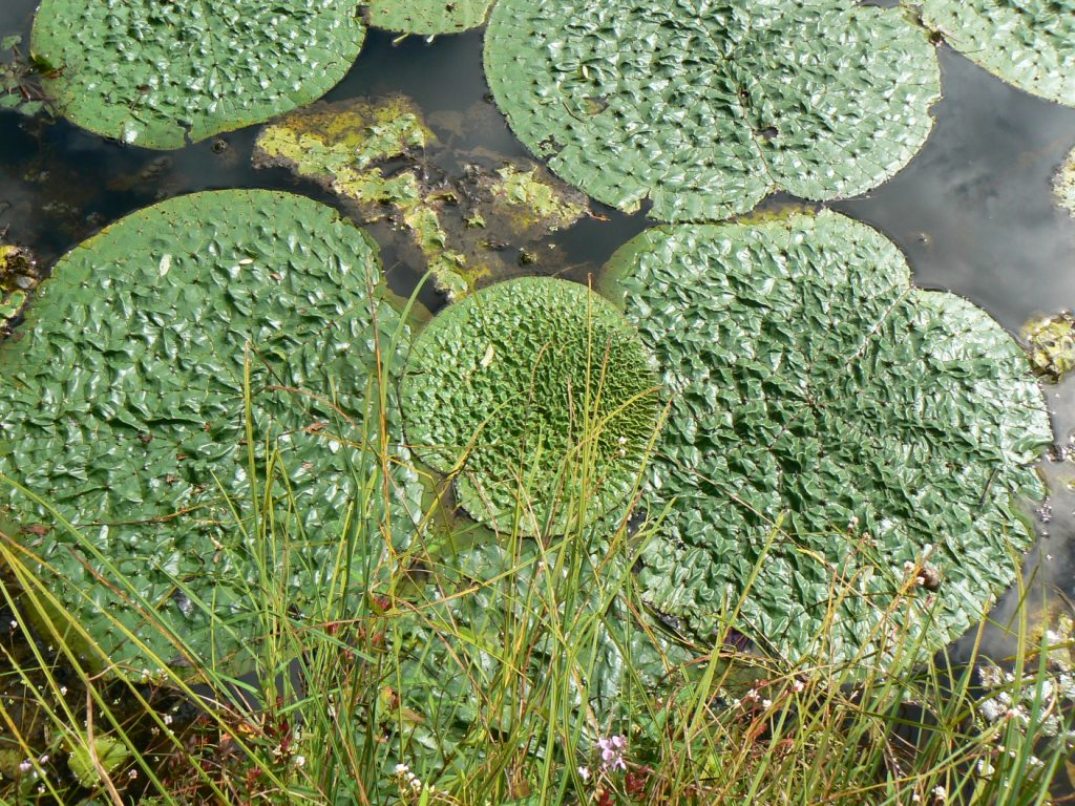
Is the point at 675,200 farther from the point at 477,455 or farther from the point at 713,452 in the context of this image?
the point at 477,455

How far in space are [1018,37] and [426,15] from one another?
1.85 m

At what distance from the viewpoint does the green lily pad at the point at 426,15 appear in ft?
8.83

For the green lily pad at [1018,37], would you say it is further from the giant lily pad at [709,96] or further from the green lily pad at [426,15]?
the green lily pad at [426,15]

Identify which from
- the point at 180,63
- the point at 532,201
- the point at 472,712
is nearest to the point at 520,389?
the point at 532,201

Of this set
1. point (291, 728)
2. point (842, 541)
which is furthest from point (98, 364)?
point (842, 541)

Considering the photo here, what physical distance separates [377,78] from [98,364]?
1177 mm

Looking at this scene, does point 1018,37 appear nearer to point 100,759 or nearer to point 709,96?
point 709,96

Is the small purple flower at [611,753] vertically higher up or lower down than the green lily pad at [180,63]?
lower down

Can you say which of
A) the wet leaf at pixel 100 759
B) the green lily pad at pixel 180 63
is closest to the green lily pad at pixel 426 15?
the green lily pad at pixel 180 63

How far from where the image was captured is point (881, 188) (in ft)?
8.39

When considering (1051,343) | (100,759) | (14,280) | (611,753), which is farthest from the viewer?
(1051,343)

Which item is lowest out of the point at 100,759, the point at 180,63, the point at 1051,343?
the point at 100,759

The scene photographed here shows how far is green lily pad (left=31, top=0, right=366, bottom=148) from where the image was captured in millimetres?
2475

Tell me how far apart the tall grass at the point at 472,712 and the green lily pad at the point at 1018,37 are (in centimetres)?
189
